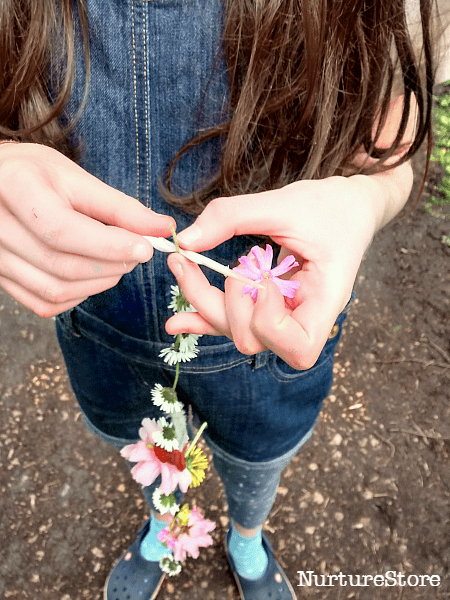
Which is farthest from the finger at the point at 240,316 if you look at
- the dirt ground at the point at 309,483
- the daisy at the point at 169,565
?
the dirt ground at the point at 309,483

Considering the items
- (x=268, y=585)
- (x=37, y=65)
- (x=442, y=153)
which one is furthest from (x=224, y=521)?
(x=442, y=153)

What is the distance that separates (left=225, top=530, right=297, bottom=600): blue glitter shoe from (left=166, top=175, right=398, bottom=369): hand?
1.23m

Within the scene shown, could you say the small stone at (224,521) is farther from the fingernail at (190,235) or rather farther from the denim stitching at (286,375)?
the fingernail at (190,235)

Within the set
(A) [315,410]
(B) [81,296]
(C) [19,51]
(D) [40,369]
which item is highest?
(C) [19,51]

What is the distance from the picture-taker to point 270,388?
916 millimetres

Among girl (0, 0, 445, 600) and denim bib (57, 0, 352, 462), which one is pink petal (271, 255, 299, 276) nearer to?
girl (0, 0, 445, 600)

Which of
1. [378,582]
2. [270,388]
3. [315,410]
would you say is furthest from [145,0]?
[378,582]

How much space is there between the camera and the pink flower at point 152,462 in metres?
0.84

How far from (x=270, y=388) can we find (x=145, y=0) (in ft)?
2.26

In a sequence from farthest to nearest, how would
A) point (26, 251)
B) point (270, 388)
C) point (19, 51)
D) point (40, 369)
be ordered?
point (40, 369) < point (270, 388) < point (19, 51) < point (26, 251)

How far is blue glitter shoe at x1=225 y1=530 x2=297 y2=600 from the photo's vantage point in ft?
4.95

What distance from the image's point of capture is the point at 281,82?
0.74 metres

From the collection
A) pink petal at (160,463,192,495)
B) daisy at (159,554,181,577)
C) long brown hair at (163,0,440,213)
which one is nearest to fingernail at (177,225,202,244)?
long brown hair at (163,0,440,213)

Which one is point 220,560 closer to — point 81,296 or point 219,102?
point 81,296
